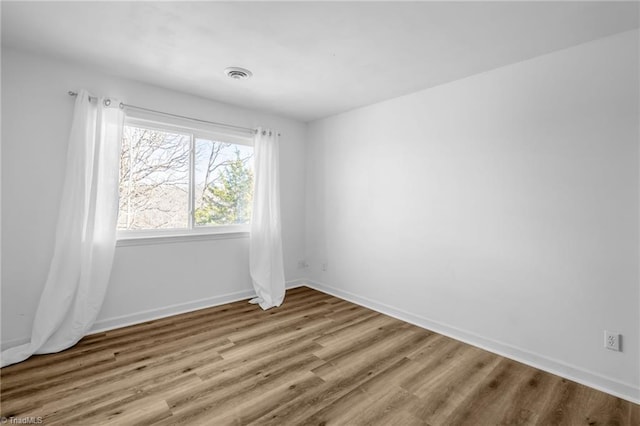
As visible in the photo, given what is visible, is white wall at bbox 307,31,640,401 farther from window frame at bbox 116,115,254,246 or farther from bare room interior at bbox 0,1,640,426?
window frame at bbox 116,115,254,246

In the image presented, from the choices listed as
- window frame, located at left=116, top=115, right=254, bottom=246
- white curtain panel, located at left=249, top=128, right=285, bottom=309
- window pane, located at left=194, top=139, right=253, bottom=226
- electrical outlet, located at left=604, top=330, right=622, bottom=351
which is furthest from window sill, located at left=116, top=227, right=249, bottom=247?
electrical outlet, located at left=604, top=330, right=622, bottom=351

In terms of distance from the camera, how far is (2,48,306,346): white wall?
2436 millimetres

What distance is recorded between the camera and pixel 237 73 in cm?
278

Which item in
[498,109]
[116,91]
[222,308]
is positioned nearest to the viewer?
[498,109]

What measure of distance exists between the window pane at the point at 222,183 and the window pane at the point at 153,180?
17cm

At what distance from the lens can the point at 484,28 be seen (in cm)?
204

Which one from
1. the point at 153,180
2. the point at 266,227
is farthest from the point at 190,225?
the point at 266,227

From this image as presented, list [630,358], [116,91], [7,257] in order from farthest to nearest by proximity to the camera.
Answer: [116,91] < [7,257] < [630,358]

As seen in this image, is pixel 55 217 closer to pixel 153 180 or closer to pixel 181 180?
pixel 153 180

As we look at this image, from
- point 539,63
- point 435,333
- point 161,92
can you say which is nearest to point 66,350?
point 161,92

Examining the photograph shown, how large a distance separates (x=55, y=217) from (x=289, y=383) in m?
2.48

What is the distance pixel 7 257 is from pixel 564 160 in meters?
4.51

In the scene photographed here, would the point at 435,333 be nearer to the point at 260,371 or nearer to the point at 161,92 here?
the point at 260,371

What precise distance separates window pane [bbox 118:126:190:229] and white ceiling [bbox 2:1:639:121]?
2.12ft
